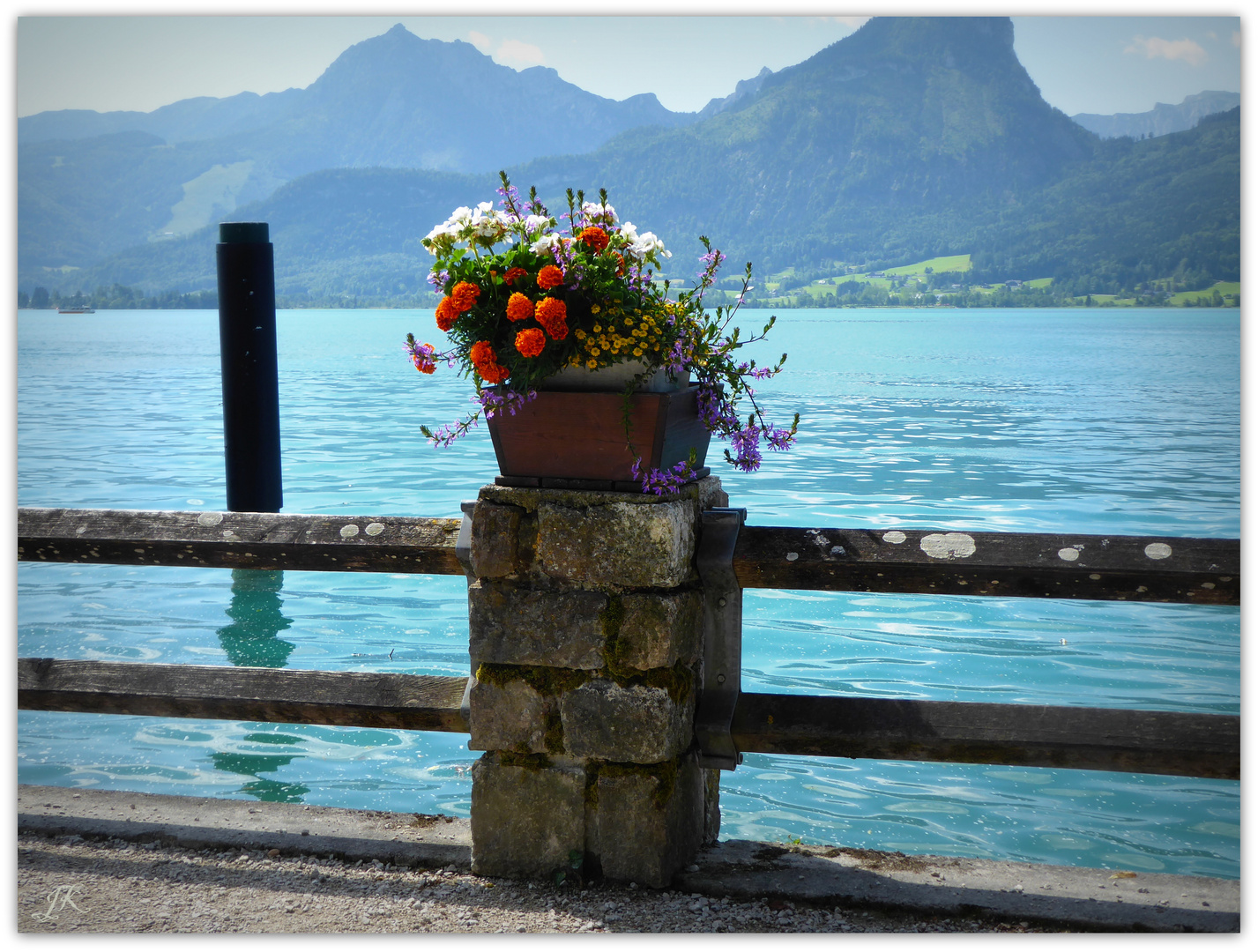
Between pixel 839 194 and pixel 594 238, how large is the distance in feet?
612

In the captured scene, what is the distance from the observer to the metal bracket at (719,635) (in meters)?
2.79

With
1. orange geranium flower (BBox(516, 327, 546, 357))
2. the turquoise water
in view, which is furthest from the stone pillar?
the turquoise water

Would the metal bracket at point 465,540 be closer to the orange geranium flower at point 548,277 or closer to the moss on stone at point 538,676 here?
the moss on stone at point 538,676

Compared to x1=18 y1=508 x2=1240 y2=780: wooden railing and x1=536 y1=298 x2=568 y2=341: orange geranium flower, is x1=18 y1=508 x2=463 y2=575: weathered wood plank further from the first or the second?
x1=536 y1=298 x2=568 y2=341: orange geranium flower

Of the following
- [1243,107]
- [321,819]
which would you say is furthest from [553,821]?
[1243,107]

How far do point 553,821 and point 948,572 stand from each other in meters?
1.20

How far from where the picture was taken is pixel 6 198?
2.21 m

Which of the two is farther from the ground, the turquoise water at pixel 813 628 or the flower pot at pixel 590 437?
the flower pot at pixel 590 437

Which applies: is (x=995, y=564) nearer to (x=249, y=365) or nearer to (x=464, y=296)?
(x=464, y=296)

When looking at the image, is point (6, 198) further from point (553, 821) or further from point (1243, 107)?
point (1243, 107)

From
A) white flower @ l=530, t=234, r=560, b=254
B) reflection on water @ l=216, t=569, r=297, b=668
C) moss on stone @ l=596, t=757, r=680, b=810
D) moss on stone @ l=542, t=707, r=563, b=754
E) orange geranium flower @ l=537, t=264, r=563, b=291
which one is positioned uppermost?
white flower @ l=530, t=234, r=560, b=254

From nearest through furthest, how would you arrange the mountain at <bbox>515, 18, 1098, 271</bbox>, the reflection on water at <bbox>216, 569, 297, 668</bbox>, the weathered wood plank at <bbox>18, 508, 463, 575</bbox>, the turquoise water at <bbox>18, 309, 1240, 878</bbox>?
1. the weathered wood plank at <bbox>18, 508, 463, 575</bbox>
2. the turquoise water at <bbox>18, 309, 1240, 878</bbox>
3. the reflection on water at <bbox>216, 569, 297, 668</bbox>
4. the mountain at <bbox>515, 18, 1098, 271</bbox>

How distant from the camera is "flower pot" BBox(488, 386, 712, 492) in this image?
2.61 metres

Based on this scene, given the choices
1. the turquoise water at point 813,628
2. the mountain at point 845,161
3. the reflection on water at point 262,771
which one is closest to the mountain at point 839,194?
the mountain at point 845,161
